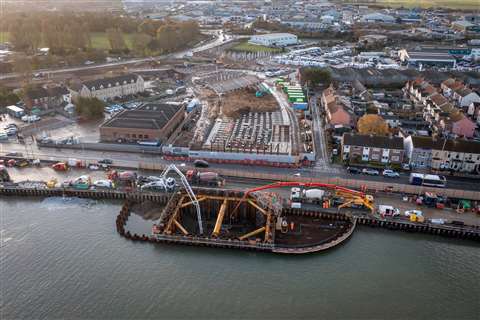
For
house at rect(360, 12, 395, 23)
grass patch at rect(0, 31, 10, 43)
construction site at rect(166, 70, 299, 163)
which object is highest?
house at rect(360, 12, 395, 23)

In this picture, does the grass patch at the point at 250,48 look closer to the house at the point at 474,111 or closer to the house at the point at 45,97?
the house at the point at 45,97

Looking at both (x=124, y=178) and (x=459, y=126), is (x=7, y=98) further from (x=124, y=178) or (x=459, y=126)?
(x=459, y=126)

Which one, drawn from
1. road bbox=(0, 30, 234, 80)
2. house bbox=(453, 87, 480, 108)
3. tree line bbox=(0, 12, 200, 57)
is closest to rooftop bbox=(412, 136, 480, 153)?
house bbox=(453, 87, 480, 108)

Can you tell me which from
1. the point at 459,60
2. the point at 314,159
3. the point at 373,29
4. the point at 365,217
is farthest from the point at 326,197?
the point at 373,29

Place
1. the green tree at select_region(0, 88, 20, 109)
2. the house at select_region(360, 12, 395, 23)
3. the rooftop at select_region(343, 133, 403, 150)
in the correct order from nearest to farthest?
the rooftop at select_region(343, 133, 403, 150) < the green tree at select_region(0, 88, 20, 109) < the house at select_region(360, 12, 395, 23)

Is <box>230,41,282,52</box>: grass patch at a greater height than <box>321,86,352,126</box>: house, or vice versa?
<box>230,41,282,52</box>: grass patch

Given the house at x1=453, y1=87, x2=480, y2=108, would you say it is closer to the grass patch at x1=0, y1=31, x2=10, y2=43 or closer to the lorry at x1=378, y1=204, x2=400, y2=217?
the lorry at x1=378, y1=204, x2=400, y2=217

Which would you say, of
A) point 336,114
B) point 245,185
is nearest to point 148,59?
point 336,114
